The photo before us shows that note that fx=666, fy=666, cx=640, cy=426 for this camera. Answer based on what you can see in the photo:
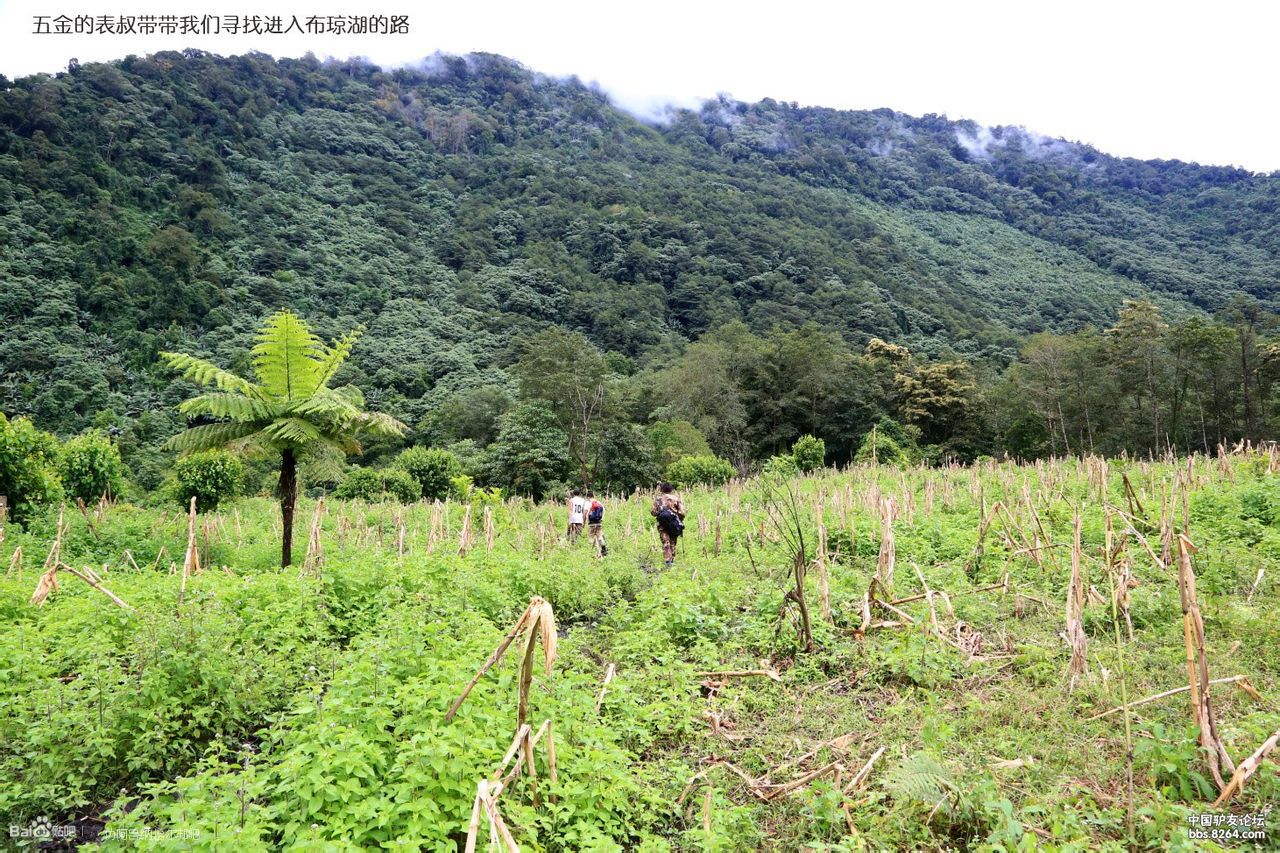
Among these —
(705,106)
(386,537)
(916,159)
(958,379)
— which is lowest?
(386,537)

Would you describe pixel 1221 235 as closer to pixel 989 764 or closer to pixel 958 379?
pixel 958 379

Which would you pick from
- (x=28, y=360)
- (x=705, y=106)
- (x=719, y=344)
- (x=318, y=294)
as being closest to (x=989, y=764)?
(x=719, y=344)

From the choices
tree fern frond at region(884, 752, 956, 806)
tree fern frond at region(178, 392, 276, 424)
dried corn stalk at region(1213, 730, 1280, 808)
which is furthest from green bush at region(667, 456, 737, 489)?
dried corn stalk at region(1213, 730, 1280, 808)

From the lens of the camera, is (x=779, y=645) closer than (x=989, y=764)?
No

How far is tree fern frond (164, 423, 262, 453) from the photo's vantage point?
8.70 meters

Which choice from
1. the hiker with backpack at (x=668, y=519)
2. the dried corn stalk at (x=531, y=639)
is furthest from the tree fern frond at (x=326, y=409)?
the dried corn stalk at (x=531, y=639)

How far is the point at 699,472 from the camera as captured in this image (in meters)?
25.7

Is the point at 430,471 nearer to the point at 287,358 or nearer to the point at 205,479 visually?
the point at 205,479

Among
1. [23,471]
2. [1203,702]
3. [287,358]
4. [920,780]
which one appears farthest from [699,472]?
[1203,702]

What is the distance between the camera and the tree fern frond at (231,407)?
845 centimetres

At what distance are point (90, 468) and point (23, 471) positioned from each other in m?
3.15

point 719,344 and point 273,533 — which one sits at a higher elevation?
point 719,344

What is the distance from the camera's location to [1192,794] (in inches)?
137

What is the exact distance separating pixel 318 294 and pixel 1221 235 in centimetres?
10538
